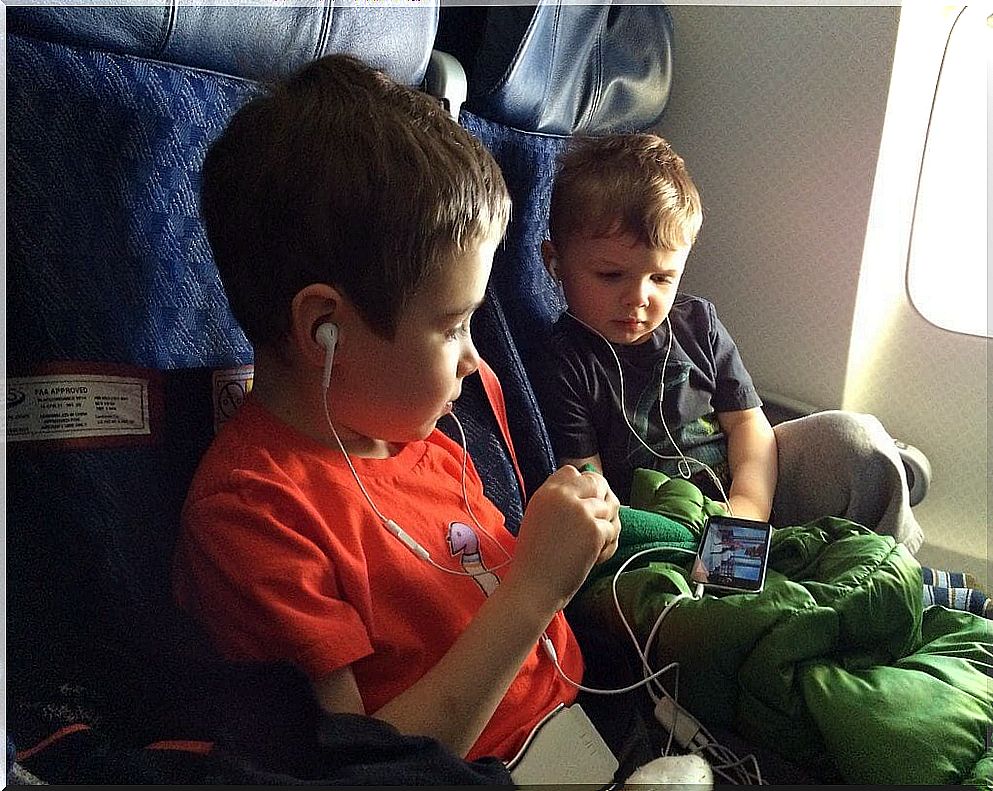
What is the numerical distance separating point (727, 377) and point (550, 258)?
0.24 m

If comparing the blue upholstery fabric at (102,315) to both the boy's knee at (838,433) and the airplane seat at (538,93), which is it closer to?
the airplane seat at (538,93)

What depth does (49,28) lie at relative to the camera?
0.65 metres

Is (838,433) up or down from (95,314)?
down

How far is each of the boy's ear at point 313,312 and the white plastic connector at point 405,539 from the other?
13 cm

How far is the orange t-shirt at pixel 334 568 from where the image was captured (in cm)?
63

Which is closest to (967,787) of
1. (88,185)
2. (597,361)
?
(597,361)

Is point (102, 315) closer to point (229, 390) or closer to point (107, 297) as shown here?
point (107, 297)

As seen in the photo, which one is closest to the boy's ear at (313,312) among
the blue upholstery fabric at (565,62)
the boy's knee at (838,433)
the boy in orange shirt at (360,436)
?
the boy in orange shirt at (360,436)

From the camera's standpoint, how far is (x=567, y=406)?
3.28 feet

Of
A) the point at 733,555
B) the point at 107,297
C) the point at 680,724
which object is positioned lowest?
the point at 680,724

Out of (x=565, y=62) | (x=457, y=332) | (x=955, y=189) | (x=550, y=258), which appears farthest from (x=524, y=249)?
(x=955, y=189)

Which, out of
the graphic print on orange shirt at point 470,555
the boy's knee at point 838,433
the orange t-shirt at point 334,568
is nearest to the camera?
the orange t-shirt at point 334,568

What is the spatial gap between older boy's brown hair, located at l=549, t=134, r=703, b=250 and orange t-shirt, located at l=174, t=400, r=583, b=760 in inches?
13.6

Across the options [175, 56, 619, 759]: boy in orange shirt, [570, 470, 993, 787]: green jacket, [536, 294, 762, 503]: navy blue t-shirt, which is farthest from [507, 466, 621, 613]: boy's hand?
[536, 294, 762, 503]: navy blue t-shirt
